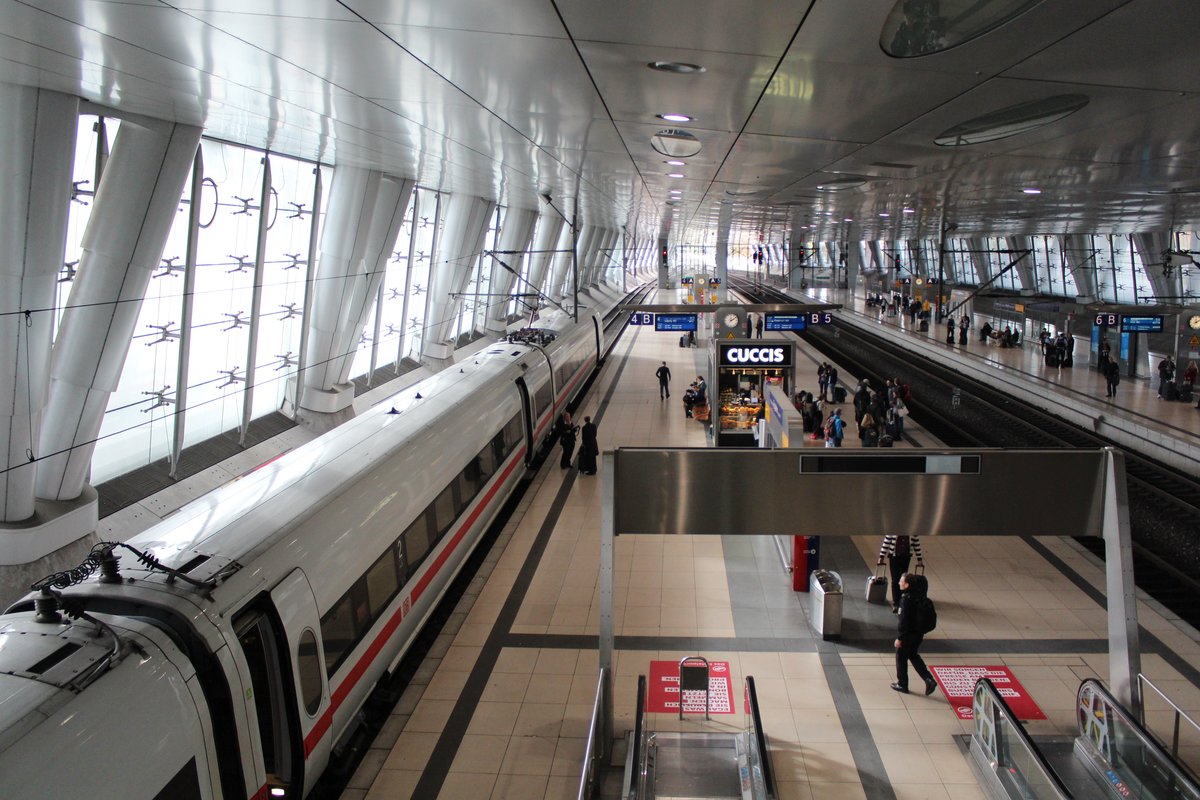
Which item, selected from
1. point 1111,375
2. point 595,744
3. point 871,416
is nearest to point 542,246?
point 871,416

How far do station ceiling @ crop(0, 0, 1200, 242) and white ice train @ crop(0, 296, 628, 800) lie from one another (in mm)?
3886

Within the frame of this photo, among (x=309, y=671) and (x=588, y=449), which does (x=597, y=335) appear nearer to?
(x=588, y=449)

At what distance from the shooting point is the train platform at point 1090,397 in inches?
741

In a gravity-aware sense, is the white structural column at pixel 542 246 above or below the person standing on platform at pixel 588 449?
above

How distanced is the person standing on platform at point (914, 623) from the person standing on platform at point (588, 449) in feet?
29.9

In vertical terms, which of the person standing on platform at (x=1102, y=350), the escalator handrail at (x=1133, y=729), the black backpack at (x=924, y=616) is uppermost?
the person standing on platform at (x=1102, y=350)

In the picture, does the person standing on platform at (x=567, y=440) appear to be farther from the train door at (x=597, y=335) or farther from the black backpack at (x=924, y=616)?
the train door at (x=597, y=335)

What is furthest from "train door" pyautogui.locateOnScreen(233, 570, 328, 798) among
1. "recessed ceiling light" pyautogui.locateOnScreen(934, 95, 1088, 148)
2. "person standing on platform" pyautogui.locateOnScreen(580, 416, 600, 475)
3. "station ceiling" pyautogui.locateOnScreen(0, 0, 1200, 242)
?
"person standing on platform" pyautogui.locateOnScreen(580, 416, 600, 475)

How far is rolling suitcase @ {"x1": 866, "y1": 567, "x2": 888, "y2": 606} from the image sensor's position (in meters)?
10.9

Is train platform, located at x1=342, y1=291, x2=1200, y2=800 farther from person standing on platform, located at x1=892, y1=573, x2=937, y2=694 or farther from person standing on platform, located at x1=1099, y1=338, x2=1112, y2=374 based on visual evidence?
person standing on platform, located at x1=1099, y1=338, x2=1112, y2=374

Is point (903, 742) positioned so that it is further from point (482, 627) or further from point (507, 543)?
point (507, 543)

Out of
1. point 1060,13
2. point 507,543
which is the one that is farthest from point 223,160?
point 1060,13

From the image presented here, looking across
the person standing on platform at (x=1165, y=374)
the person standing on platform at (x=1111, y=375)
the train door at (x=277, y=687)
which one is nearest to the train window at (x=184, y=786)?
the train door at (x=277, y=687)

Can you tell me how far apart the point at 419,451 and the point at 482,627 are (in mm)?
2405
